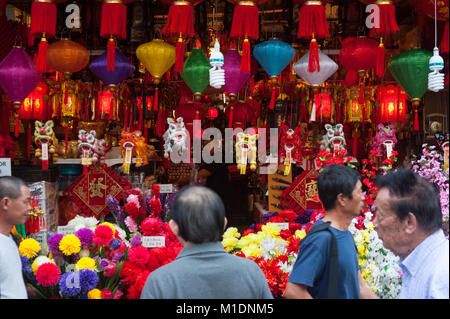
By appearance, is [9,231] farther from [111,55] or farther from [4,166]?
[111,55]

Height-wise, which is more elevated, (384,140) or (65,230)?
(384,140)

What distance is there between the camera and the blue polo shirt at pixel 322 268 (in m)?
1.70

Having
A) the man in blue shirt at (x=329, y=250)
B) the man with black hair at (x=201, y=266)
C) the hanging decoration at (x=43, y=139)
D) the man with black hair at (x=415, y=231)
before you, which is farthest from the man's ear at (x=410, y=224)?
the hanging decoration at (x=43, y=139)

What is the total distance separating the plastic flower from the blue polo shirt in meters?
1.04

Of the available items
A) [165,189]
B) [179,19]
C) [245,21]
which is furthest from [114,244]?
[245,21]

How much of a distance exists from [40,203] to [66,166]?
172 centimetres

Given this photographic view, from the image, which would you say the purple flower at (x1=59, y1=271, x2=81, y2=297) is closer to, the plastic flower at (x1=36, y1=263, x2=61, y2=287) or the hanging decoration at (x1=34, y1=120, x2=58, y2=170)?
the plastic flower at (x1=36, y1=263, x2=61, y2=287)

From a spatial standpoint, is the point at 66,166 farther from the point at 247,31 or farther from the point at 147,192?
the point at 247,31

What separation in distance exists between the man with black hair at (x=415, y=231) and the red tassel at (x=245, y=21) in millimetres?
1706

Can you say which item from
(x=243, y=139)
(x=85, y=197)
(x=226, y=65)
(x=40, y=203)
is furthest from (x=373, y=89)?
(x=40, y=203)

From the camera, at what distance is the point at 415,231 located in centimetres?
157

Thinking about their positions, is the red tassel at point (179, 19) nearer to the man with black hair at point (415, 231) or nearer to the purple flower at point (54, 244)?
the purple flower at point (54, 244)

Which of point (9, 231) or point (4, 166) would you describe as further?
point (4, 166)

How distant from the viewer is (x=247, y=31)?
309 cm
